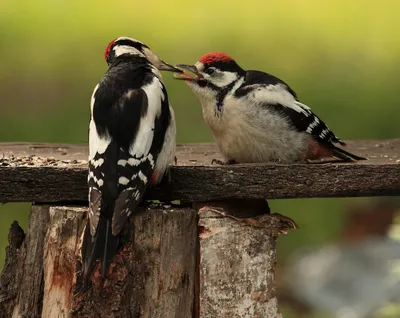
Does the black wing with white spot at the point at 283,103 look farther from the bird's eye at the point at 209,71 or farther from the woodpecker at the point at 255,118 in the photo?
the bird's eye at the point at 209,71

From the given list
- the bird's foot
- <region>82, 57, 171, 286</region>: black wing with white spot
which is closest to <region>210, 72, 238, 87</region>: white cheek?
the bird's foot

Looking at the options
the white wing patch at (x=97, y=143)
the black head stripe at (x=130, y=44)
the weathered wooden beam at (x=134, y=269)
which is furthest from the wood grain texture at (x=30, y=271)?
the black head stripe at (x=130, y=44)

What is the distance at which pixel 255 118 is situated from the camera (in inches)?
200

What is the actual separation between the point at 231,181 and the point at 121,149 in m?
0.51

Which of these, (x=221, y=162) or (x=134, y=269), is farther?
(x=221, y=162)

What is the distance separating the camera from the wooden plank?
14.9ft

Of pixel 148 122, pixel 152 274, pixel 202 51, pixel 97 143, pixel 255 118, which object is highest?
pixel 202 51

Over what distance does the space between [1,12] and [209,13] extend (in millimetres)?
2391

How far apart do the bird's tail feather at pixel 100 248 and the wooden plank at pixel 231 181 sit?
1.02 feet

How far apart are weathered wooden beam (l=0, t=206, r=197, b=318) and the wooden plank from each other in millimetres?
102

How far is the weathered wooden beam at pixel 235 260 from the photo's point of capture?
15.0 feet

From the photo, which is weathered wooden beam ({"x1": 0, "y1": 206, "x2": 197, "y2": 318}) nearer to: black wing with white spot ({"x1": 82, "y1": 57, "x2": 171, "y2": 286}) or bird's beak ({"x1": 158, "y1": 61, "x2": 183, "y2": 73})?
black wing with white spot ({"x1": 82, "y1": 57, "x2": 171, "y2": 286})

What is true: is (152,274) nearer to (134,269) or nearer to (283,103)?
(134,269)

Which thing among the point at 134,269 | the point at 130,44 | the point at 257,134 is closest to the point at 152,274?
the point at 134,269
